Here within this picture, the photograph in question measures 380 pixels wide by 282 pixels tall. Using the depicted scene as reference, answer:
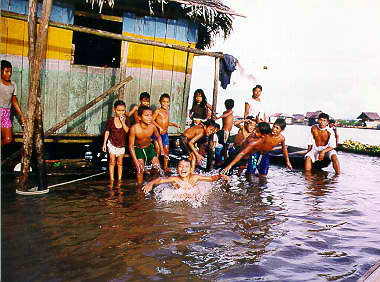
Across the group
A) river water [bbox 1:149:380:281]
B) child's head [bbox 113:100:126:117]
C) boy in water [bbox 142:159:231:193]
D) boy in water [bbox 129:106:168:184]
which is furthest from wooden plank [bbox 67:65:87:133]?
boy in water [bbox 142:159:231:193]

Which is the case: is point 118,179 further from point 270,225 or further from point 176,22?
point 176,22

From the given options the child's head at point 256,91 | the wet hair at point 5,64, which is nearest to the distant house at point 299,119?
→ the child's head at point 256,91

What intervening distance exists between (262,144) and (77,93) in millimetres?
4492

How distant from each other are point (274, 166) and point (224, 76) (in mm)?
3563

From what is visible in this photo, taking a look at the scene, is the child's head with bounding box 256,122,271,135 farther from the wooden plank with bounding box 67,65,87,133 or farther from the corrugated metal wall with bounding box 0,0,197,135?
the wooden plank with bounding box 67,65,87,133

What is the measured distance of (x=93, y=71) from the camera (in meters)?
8.08

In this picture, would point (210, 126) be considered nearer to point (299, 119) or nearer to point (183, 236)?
point (183, 236)

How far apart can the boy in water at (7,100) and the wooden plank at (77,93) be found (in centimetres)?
116

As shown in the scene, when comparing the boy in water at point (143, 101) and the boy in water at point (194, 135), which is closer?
the boy in water at point (143, 101)

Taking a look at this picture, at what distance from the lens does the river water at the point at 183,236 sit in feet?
10.8

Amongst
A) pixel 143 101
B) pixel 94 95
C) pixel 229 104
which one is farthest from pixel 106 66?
pixel 229 104

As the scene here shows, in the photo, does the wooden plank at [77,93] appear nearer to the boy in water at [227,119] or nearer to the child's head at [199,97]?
the child's head at [199,97]

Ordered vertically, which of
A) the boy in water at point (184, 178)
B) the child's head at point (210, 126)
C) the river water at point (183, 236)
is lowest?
the river water at point (183, 236)

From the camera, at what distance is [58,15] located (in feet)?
24.9
